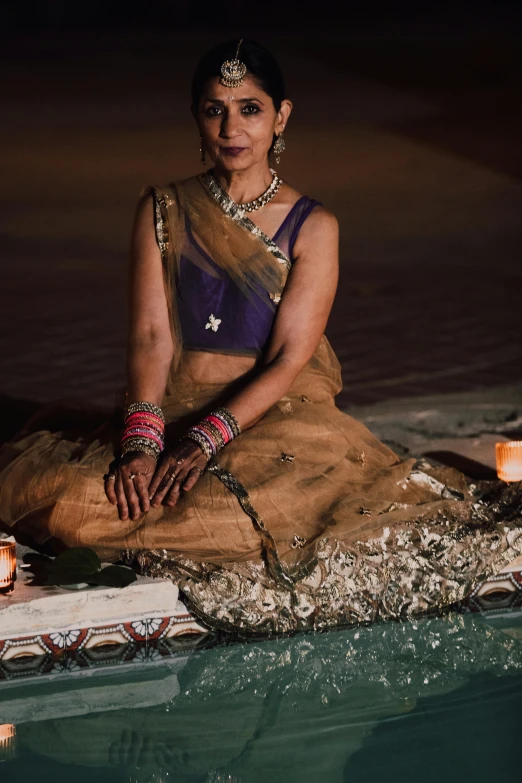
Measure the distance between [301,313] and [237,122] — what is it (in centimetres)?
60

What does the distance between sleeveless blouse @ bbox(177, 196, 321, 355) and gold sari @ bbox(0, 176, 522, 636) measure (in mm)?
27

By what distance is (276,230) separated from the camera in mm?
3920

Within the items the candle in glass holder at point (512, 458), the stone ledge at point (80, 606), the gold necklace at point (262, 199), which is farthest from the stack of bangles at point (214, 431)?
the candle in glass holder at point (512, 458)

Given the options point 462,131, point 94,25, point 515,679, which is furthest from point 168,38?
point 515,679

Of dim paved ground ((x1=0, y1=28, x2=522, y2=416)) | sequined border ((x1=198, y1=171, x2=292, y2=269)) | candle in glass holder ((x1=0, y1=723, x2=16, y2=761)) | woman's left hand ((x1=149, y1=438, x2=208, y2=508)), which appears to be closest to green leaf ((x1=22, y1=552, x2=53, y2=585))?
woman's left hand ((x1=149, y1=438, x2=208, y2=508))

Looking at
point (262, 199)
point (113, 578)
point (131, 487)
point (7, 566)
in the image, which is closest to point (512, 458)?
point (262, 199)

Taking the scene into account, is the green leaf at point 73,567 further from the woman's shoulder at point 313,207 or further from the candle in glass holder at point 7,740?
the woman's shoulder at point 313,207

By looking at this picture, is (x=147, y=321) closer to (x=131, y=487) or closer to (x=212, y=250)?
(x=212, y=250)

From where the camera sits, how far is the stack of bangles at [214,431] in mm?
3631

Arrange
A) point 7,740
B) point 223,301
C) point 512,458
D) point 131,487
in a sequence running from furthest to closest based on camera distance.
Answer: point 512,458, point 223,301, point 131,487, point 7,740

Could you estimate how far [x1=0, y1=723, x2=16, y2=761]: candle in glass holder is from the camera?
9.70ft

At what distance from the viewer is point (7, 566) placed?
3.41m

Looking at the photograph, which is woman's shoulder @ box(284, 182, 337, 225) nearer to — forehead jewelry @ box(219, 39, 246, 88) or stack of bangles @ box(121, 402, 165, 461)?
forehead jewelry @ box(219, 39, 246, 88)

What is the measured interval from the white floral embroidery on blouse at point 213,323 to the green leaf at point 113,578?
2.84 ft
